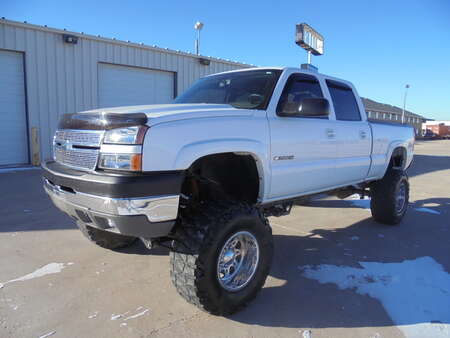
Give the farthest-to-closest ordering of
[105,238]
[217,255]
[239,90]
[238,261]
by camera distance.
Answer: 1. [105,238]
2. [239,90]
3. [238,261]
4. [217,255]

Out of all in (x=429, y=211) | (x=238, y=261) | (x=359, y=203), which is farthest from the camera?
(x=359, y=203)

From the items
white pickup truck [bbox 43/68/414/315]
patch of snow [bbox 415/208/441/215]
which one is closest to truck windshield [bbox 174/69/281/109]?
white pickup truck [bbox 43/68/414/315]

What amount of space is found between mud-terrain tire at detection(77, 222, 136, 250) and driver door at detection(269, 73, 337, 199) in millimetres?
1829

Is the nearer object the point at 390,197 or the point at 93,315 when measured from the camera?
the point at 93,315

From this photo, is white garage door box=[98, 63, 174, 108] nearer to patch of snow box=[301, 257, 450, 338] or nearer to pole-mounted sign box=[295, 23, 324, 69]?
pole-mounted sign box=[295, 23, 324, 69]

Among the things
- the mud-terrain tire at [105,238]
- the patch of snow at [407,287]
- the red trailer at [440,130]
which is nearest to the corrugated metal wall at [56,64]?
the mud-terrain tire at [105,238]

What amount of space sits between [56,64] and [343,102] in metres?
9.60

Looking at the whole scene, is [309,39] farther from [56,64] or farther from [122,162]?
[122,162]

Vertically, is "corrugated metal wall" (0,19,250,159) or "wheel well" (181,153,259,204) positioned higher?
"corrugated metal wall" (0,19,250,159)

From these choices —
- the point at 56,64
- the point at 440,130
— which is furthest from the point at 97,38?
the point at 440,130

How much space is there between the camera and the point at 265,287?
131 inches

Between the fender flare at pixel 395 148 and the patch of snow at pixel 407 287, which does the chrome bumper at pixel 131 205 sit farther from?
the fender flare at pixel 395 148

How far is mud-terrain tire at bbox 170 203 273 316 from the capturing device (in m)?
2.65

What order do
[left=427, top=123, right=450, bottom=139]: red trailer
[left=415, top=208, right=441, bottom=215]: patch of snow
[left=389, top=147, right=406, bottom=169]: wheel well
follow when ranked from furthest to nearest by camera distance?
[left=427, top=123, right=450, bottom=139]: red trailer
[left=415, top=208, right=441, bottom=215]: patch of snow
[left=389, top=147, right=406, bottom=169]: wheel well
